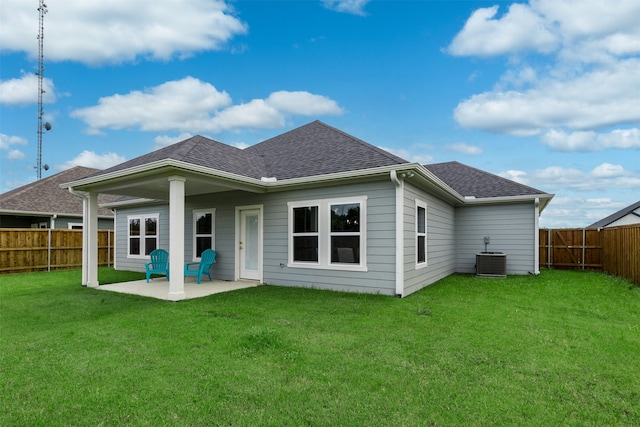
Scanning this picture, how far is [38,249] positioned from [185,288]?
8023 mm

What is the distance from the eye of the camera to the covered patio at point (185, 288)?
7.12 meters

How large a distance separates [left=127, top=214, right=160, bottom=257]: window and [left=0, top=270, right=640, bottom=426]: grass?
5596 millimetres

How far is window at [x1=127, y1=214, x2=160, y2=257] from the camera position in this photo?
11.6 metres

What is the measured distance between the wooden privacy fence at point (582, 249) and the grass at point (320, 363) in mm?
5816

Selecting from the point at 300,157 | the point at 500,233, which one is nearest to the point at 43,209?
the point at 300,157

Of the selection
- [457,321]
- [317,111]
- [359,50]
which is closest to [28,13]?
[317,111]

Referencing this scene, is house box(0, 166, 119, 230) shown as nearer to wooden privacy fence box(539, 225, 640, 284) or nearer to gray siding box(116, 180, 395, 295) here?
gray siding box(116, 180, 395, 295)

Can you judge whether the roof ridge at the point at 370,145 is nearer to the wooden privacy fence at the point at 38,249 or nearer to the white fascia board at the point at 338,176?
the white fascia board at the point at 338,176

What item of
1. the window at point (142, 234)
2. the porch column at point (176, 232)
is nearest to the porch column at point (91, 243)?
the window at point (142, 234)

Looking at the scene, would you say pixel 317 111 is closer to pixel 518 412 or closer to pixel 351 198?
pixel 351 198

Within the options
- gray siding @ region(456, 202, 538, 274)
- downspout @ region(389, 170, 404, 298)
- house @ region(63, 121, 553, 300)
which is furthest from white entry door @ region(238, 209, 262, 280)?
gray siding @ region(456, 202, 538, 274)

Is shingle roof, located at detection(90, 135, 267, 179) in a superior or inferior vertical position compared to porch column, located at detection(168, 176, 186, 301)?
superior

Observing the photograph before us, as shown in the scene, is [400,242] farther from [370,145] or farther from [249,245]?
[249,245]

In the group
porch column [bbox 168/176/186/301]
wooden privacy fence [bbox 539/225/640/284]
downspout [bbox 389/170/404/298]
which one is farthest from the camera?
wooden privacy fence [bbox 539/225/640/284]
